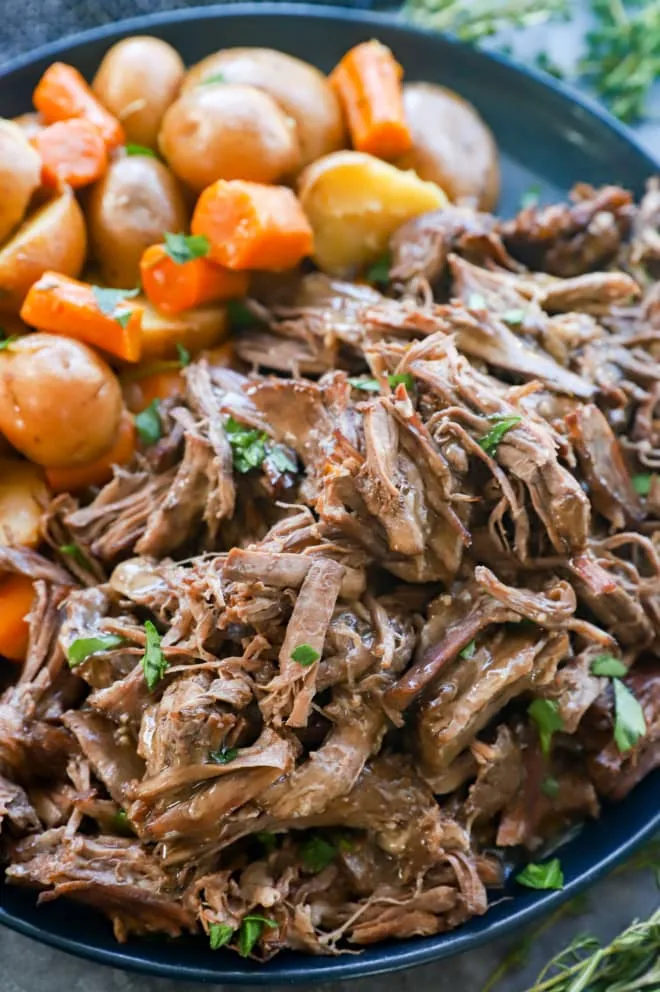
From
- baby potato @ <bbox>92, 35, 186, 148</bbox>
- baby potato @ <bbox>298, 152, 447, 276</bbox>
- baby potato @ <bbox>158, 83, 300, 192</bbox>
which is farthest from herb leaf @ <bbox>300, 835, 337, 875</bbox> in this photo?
baby potato @ <bbox>92, 35, 186, 148</bbox>

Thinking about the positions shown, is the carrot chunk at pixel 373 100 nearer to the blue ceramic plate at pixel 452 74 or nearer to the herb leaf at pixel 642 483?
the blue ceramic plate at pixel 452 74

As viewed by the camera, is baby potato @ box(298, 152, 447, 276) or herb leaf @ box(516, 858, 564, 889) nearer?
herb leaf @ box(516, 858, 564, 889)

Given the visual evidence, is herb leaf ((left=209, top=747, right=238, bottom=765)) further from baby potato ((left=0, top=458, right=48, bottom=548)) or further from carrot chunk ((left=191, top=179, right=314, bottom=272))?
carrot chunk ((left=191, top=179, right=314, bottom=272))

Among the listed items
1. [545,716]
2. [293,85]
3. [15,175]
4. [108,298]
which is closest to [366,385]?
[108,298]

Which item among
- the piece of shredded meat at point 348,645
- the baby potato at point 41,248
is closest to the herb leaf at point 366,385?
the piece of shredded meat at point 348,645

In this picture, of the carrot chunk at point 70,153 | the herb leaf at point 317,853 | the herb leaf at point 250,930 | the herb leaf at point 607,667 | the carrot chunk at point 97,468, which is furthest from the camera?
the carrot chunk at point 70,153
